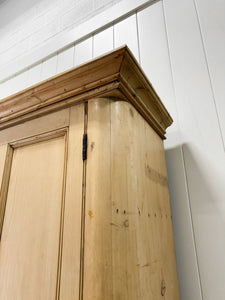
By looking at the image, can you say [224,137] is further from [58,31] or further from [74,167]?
[58,31]

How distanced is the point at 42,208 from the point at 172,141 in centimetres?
58

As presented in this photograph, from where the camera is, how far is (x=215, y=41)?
88cm

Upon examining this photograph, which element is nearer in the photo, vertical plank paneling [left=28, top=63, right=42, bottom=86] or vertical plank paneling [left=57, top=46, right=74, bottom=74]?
vertical plank paneling [left=57, top=46, right=74, bottom=74]

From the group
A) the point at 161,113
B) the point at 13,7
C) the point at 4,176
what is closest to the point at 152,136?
the point at 161,113

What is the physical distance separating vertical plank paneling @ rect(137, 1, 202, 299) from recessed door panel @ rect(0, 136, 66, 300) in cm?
48

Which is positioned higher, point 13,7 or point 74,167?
point 13,7

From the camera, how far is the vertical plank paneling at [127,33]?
1.12 meters

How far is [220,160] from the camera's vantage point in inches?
30.1

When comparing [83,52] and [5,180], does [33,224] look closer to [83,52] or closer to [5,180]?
[5,180]

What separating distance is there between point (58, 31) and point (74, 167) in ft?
4.60

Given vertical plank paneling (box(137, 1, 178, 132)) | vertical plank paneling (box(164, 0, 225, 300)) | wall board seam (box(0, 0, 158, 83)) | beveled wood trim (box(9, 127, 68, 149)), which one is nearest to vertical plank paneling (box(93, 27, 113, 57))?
wall board seam (box(0, 0, 158, 83))

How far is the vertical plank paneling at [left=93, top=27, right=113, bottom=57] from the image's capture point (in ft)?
3.97

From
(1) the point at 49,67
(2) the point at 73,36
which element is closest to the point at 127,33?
(2) the point at 73,36

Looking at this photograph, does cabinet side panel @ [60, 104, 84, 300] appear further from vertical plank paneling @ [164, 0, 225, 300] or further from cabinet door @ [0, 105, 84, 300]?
vertical plank paneling @ [164, 0, 225, 300]
